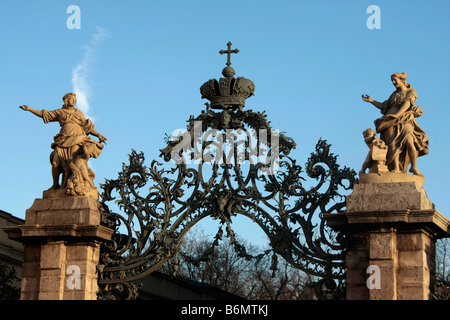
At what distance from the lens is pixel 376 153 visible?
18.3 m

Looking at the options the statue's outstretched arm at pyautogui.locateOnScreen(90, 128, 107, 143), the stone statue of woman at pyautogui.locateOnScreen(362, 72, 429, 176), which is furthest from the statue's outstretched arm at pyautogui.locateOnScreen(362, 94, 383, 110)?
the statue's outstretched arm at pyautogui.locateOnScreen(90, 128, 107, 143)

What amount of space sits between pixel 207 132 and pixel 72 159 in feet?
8.27

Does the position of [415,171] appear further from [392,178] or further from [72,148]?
[72,148]

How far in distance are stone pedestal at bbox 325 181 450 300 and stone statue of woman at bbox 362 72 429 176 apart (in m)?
0.50

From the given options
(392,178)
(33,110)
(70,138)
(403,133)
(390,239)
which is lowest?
(390,239)

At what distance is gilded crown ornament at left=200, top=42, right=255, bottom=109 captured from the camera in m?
19.7

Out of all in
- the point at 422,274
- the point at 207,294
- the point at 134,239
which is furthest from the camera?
the point at 207,294

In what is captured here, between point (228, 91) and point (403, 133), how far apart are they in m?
3.39

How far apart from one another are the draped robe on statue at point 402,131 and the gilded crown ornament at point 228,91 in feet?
8.56

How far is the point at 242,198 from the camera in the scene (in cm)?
1950

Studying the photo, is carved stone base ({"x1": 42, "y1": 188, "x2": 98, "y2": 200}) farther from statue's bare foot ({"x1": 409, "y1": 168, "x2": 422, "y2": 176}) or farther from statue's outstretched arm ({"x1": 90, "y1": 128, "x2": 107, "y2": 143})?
statue's bare foot ({"x1": 409, "y1": 168, "x2": 422, "y2": 176})

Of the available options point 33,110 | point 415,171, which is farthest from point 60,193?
point 415,171
